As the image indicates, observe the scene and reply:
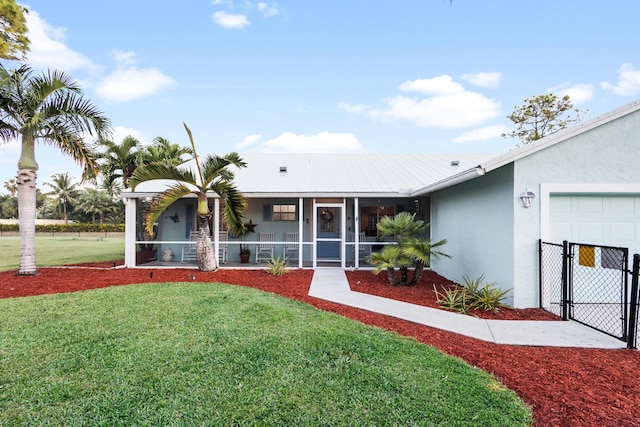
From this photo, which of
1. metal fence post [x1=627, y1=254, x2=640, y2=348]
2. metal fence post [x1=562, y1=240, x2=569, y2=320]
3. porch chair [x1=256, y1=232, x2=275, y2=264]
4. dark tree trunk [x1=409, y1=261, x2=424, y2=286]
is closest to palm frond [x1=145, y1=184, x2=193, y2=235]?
porch chair [x1=256, y1=232, x2=275, y2=264]

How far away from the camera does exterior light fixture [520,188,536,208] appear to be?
592 cm

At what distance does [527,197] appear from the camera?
5938 mm

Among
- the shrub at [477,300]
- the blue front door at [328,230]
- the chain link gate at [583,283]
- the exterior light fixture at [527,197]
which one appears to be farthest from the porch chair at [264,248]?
the chain link gate at [583,283]

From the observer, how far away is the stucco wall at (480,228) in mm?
6262

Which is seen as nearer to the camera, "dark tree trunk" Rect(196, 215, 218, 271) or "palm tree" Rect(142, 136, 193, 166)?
"dark tree trunk" Rect(196, 215, 218, 271)

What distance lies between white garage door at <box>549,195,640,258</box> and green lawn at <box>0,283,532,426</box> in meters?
4.28

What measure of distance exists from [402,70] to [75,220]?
59.2 meters

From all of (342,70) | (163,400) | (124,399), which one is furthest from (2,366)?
(342,70)

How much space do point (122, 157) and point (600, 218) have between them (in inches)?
673

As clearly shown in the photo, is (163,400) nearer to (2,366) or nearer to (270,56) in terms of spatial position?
(2,366)

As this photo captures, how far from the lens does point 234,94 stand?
15320 millimetres

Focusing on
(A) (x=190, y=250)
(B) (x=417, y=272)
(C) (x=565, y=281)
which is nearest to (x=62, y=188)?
(A) (x=190, y=250)

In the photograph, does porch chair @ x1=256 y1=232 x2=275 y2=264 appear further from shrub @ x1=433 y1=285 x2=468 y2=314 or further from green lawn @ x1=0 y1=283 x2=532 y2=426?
shrub @ x1=433 y1=285 x2=468 y2=314

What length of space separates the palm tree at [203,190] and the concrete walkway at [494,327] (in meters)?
3.69
